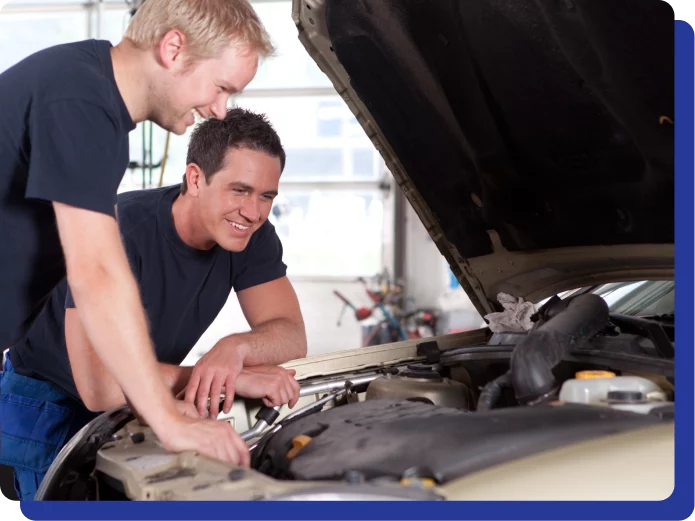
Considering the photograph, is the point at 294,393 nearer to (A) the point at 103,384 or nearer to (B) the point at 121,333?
(A) the point at 103,384

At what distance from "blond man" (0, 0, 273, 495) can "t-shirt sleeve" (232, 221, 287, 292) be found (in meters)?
0.73

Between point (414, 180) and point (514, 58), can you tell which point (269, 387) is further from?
point (514, 58)

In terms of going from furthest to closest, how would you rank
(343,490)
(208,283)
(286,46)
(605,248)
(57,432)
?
(286,46) → (208,283) → (57,432) → (605,248) → (343,490)

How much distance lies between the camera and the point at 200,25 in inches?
51.3

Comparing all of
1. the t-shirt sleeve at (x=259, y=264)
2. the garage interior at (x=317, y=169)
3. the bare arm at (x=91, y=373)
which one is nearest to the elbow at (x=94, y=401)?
the bare arm at (x=91, y=373)

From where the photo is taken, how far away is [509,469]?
1.04 m

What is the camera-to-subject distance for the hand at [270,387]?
1.65 meters

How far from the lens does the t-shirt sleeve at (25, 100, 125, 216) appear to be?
116cm

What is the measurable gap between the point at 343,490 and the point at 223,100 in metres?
0.78

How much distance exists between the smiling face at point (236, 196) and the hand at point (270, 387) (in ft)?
1.56

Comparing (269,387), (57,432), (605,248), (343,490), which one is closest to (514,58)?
(605,248)

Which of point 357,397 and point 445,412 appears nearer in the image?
point 445,412

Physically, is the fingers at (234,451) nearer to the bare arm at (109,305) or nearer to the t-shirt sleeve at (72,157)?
the bare arm at (109,305)

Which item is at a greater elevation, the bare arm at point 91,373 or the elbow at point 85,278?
the elbow at point 85,278
